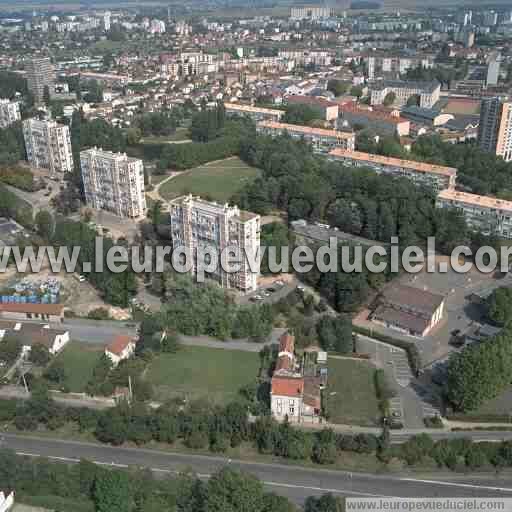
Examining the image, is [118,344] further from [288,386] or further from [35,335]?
[288,386]

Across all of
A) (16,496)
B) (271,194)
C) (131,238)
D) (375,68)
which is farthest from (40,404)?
(375,68)

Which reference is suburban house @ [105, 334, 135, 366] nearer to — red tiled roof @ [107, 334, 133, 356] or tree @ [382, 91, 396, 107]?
red tiled roof @ [107, 334, 133, 356]

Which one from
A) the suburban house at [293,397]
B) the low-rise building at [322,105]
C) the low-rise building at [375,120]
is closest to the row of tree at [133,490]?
the suburban house at [293,397]

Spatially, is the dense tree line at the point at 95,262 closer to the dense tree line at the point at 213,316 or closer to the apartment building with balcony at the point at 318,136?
the dense tree line at the point at 213,316

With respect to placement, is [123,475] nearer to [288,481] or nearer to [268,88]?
[288,481]

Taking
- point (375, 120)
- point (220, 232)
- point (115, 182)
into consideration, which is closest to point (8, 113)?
point (115, 182)

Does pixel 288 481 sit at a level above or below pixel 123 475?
below

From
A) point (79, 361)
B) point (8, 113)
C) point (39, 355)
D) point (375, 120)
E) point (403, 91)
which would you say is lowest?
point (79, 361)
